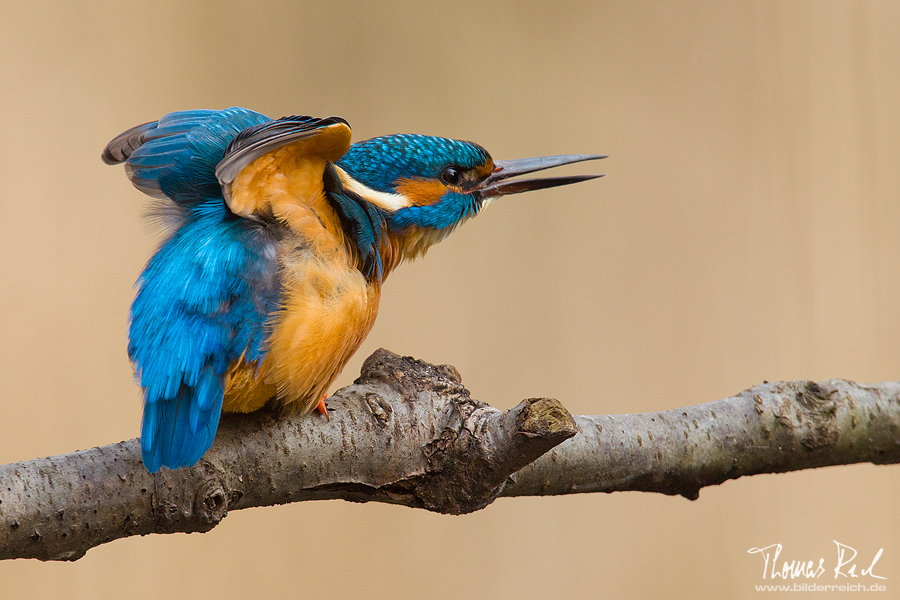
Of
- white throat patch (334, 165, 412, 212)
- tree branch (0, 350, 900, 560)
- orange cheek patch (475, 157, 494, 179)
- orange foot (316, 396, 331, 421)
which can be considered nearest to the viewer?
tree branch (0, 350, 900, 560)

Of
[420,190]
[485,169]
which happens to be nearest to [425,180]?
[420,190]

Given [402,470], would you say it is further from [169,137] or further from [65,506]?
[169,137]

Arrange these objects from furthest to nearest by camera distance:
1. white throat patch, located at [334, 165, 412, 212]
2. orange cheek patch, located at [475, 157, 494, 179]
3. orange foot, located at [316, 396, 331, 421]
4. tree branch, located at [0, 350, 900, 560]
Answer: orange cheek patch, located at [475, 157, 494, 179] → white throat patch, located at [334, 165, 412, 212] → orange foot, located at [316, 396, 331, 421] → tree branch, located at [0, 350, 900, 560]

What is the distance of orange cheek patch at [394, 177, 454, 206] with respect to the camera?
111 centimetres

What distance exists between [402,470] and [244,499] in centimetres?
17

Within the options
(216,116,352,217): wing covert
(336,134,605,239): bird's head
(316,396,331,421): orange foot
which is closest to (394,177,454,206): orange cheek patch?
(336,134,605,239): bird's head

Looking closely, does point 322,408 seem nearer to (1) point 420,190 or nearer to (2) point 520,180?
(1) point 420,190

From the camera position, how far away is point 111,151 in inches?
41.5

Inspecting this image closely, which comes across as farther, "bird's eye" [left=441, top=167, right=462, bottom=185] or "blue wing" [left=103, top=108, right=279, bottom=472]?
"bird's eye" [left=441, top=167, right=462, bottom=185]

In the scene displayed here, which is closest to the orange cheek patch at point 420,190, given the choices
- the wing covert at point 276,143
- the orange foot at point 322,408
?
the wing covert at point 276,143

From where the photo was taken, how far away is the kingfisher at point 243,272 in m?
0.74

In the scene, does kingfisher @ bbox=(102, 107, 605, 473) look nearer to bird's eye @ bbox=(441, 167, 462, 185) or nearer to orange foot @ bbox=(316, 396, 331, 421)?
orange foot @ bbox=(316, 396, 331, 421)

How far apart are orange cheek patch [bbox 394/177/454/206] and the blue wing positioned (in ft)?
0.93

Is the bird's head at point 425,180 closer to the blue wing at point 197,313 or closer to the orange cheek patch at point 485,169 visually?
the orange cheek patch at point 485,169
